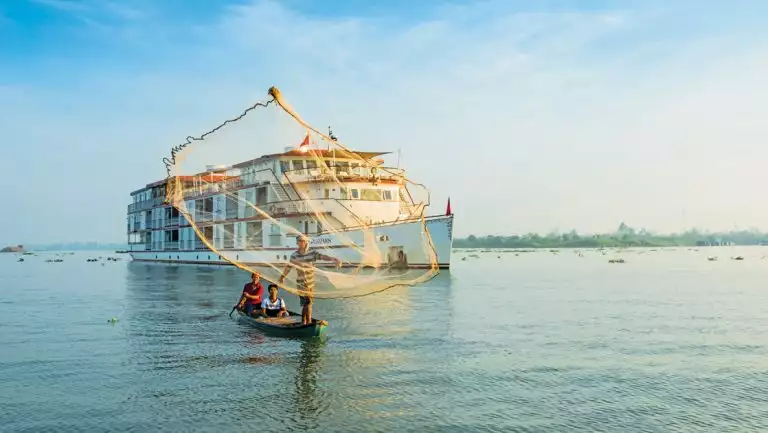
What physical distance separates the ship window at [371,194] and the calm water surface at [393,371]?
20.9 metres

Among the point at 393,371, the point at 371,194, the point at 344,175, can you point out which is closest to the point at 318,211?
the point at 344,175

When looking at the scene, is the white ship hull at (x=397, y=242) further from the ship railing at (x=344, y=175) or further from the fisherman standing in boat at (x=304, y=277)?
the fisherman standing in boat at (x=304, y=277)

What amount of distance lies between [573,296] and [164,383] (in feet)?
96.7

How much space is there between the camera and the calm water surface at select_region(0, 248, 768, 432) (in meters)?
12.5

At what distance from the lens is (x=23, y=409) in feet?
42.5

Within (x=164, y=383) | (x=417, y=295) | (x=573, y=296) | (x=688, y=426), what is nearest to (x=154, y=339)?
(x=164, y=383)

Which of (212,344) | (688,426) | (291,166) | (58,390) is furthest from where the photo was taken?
(291,166)

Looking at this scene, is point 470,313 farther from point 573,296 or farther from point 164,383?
point 164,383

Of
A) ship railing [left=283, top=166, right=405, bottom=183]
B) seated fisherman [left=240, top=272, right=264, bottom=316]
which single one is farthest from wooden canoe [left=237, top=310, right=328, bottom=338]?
ship railing [left=283, top=166, right=405, bottom=183]

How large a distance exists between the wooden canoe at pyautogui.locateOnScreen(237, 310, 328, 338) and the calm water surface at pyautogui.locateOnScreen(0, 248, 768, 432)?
46cm

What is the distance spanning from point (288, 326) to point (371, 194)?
31.4 meters

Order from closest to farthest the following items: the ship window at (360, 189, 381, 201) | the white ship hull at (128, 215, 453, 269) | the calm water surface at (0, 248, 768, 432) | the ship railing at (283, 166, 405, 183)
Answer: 1. the calm water surface at (0, 248, 768, 432)
2. the white ship hull at (128, 215, 453, 269)
3. the ship railing at (283, 166, 405, 183)
4. the ship window at (360, 189, 381, 201)

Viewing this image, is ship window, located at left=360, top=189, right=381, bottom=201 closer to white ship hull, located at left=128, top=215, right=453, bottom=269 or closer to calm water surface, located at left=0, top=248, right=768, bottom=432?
white ship hull, located at left=128, top=215, right=453, bottom=269

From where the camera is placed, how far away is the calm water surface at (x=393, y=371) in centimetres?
1253
